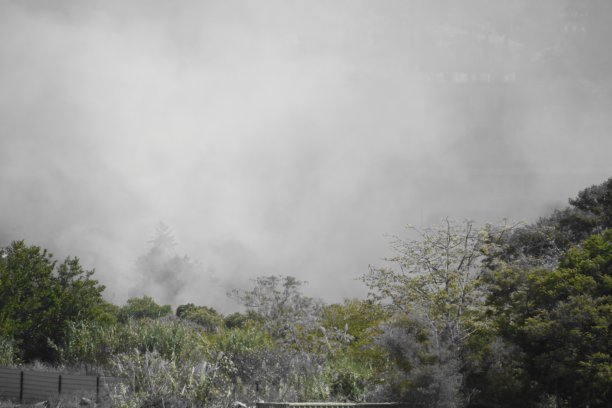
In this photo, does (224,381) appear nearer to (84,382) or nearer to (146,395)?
(146,395)

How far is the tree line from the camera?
18.9 meters

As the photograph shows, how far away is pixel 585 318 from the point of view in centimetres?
1934

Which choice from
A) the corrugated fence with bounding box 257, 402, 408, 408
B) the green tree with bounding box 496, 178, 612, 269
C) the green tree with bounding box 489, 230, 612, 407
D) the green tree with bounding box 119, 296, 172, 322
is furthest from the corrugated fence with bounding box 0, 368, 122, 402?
the green tree with bounding box 119, 296, 172, 322

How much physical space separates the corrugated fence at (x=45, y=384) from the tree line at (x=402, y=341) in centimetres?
104

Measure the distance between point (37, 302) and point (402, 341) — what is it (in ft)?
60.7

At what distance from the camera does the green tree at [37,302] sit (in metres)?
28.9

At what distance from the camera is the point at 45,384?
1972cm

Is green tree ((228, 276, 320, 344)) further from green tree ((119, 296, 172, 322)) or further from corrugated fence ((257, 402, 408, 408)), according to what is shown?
green tree ((119, 296, 172, 322))

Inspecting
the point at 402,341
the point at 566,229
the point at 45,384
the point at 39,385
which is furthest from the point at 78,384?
the point at 566,229

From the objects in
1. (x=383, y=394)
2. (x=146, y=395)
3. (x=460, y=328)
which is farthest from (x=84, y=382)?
(x=460, y=328)

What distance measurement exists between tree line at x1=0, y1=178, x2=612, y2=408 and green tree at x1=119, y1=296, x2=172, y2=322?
4235cm

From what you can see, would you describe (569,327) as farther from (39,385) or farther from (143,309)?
(143,309)

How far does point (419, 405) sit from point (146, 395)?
327 inches

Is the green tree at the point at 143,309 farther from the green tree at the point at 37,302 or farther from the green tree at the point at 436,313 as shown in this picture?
the green tree at the point at 436,313
